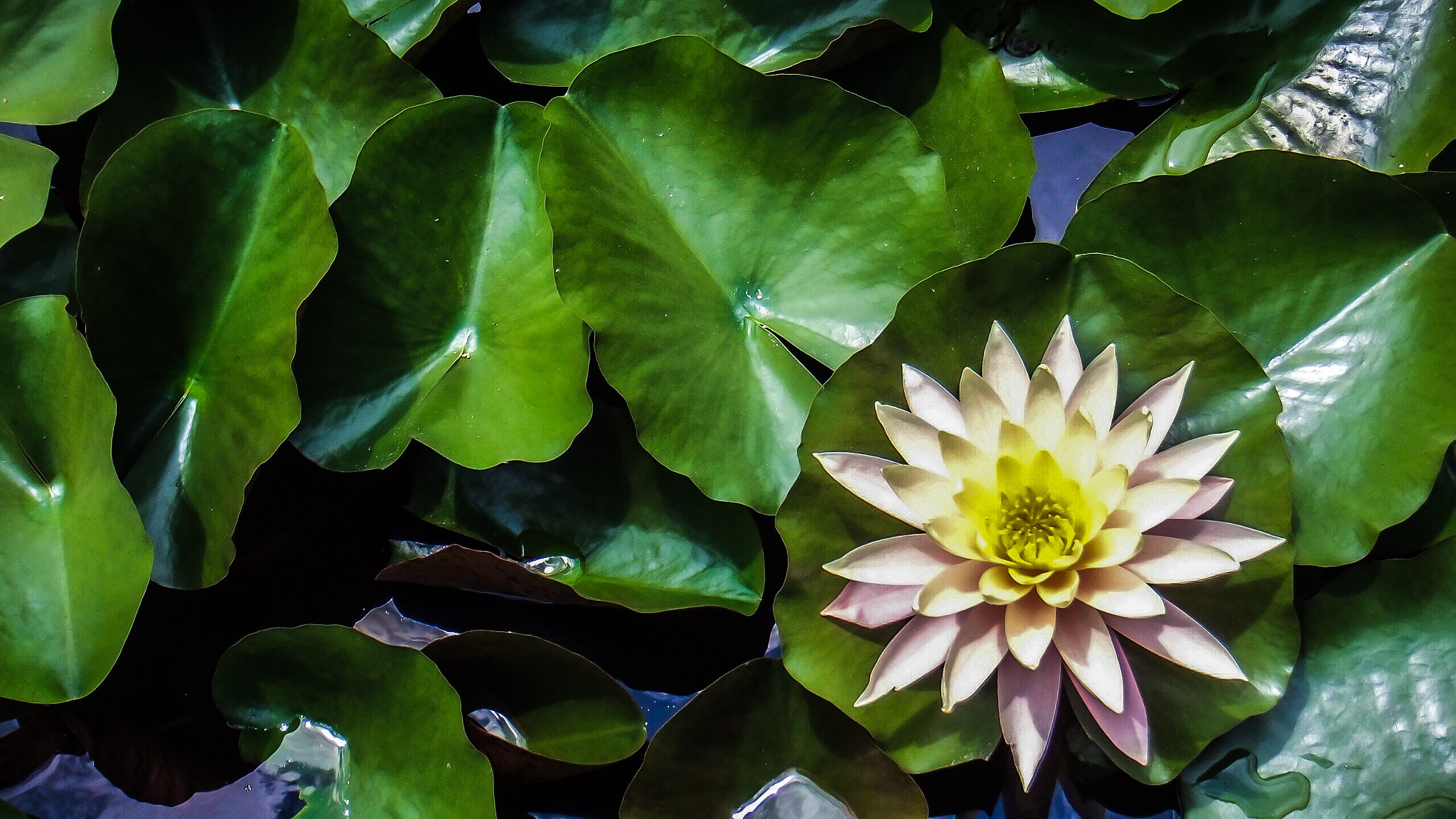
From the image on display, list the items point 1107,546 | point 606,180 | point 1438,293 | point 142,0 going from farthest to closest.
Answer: point 142,0, point 606,180, point 1438,293, point 1107,546

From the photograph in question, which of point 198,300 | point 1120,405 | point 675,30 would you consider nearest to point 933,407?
point 1120,405

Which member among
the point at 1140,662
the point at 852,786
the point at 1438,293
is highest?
the point at 1438,293

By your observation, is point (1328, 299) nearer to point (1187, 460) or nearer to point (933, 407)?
point (1187, 460)

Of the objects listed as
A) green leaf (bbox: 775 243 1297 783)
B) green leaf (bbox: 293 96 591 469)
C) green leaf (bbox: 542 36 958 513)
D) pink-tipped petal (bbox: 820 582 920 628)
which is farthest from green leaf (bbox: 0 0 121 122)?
pink-tipped petal (bbox: 820 582 920 628)

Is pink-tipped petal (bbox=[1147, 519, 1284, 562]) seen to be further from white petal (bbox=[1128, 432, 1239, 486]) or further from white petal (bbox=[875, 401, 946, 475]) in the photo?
white petal (bbox=[875, 401, 946, 475])

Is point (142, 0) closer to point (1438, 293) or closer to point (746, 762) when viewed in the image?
point (746, 762)

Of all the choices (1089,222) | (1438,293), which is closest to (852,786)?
(1089,222)
